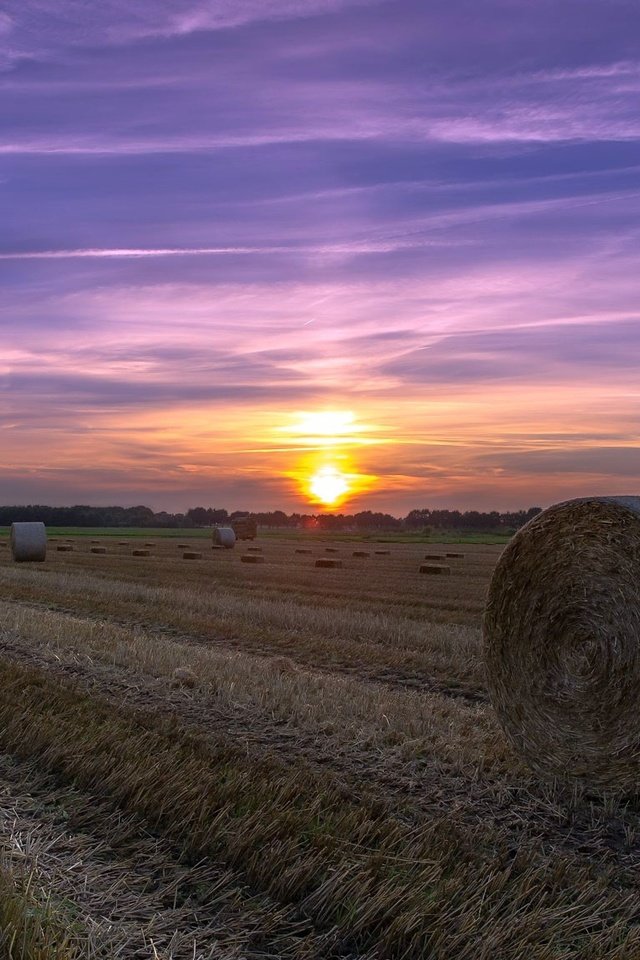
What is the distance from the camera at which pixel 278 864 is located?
4.48 metres

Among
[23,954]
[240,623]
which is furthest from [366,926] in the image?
[240,623]

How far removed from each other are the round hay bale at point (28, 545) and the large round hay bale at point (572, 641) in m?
23.6

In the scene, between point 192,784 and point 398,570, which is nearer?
point 192,784

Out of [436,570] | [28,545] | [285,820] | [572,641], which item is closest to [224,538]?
[28,545]

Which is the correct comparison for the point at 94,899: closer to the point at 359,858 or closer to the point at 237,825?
the point at 237,825

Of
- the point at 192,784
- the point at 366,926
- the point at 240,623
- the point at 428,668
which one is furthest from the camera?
the point at 240,623

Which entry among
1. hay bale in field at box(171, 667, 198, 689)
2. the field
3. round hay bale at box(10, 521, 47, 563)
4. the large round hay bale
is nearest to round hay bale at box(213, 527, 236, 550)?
round hay bale at box(10, 521, 47, 563)

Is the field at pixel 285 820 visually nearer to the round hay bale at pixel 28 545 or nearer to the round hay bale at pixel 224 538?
the round hay bale at pixel 28 545

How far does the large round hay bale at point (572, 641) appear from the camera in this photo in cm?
659

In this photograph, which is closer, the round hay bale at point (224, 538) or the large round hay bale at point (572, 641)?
the large round hay bale at point (572, 641)

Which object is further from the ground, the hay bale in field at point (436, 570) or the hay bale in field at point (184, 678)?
the hay bale in field at point (436, 570)

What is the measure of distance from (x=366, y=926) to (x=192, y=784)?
5.76ft

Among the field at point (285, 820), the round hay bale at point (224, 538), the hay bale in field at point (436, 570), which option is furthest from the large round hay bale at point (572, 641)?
the round hay bale at point (224, 538)

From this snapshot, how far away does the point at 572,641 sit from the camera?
7.13 m
